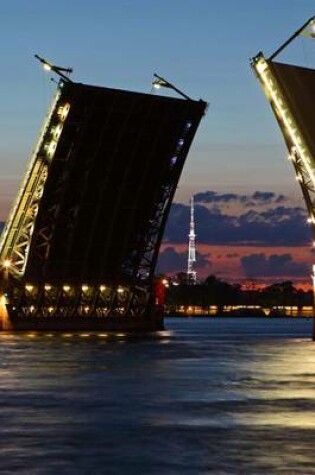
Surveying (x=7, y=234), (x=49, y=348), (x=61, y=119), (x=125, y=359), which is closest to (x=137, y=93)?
(x=61, y=119)

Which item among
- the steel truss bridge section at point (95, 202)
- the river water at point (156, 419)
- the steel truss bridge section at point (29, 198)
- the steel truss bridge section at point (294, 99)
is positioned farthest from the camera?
the steel truss bridge section at point (29, 198)

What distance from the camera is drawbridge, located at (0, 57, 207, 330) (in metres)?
62.2

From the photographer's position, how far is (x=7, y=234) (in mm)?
69562

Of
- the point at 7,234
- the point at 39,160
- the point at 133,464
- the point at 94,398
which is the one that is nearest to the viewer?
the point at 133,464

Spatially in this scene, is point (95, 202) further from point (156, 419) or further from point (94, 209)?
point (156, 419)

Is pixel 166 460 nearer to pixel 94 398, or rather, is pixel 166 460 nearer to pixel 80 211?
pixel 94 398

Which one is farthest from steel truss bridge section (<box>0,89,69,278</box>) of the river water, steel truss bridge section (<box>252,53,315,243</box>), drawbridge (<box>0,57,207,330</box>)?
the river water

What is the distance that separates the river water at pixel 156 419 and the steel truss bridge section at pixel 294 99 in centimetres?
1814

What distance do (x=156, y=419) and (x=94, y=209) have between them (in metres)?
49.0

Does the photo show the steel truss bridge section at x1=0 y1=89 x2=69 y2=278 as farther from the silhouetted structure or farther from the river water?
the river water

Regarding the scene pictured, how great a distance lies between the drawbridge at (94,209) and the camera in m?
62.2

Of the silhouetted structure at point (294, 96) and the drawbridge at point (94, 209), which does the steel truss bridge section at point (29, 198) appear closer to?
the drawbridge at point (94, 209)

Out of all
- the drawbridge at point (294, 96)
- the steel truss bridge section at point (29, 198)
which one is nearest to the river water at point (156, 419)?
the drawbridge at point (294, 96)

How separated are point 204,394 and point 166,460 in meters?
10.0
